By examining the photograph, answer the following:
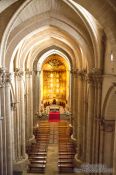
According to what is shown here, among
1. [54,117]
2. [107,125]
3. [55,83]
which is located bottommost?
[54,117]

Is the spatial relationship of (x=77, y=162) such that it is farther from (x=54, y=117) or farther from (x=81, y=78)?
(x=54, y=117)

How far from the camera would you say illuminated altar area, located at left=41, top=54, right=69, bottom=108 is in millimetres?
38906

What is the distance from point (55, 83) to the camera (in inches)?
1567

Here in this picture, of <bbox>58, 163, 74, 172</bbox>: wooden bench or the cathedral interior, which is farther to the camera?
<bbox>58, 163, 74, 172</bbox>: wooden bench

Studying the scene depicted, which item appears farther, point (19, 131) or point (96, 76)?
point (19, 131)

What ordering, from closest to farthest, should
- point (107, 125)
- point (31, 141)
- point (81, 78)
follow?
point (107, 125), point (81, 78), point (31, 141)

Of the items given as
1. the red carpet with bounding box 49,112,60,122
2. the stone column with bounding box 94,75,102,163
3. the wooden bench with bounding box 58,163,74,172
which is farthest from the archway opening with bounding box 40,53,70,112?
the stone column with bounding box 94,75,102,163

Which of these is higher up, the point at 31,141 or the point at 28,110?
the point at 28,110

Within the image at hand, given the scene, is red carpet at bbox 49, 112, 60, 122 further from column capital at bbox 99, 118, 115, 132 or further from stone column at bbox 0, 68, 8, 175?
column capital at bbox 99, 118, 115, 132

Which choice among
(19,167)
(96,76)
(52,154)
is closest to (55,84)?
(52,154)

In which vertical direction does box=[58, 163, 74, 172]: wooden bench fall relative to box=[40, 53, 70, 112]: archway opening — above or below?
below

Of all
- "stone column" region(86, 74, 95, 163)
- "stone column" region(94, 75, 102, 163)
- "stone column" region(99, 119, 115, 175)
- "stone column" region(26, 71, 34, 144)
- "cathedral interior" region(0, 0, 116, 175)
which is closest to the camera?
"cathedral interior" region(0, 0, 116, 175)

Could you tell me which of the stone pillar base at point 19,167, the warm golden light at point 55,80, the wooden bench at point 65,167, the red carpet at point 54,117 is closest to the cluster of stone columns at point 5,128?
the stone pillar base at point 19,167

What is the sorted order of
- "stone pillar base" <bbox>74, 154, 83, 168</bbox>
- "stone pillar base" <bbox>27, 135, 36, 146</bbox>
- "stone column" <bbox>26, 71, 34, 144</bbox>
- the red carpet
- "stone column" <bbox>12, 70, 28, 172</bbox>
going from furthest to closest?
the red carpet, "stone pillar base" <bbox>27, 135, 36, 146</bbox>, "stone column" <bbox>26, 71, 34, 144</bbox>, "stone pillar base" <bbox>74, 154, 83, 168</bbox>, "stone column" <bbox>12, 70, 28, 172</bbox>
